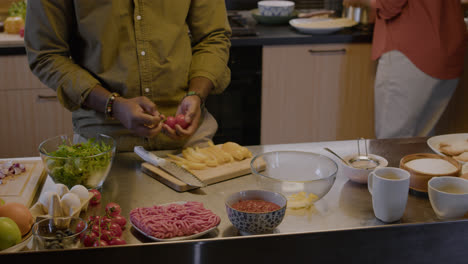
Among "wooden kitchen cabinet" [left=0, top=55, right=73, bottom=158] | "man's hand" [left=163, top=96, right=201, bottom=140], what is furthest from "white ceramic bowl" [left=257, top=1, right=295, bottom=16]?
"man's hand" [left=163, top=96, right=201, bottom=140]

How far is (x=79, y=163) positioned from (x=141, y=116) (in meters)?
0.25

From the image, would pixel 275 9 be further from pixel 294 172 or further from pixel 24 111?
pixel 294 172

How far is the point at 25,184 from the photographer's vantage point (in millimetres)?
1387

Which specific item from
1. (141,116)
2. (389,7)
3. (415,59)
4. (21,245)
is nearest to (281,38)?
(389,7)

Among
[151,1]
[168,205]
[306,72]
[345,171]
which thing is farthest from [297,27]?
[168,205]

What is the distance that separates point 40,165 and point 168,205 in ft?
1.48

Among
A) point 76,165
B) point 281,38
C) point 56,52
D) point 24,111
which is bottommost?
point 24,111

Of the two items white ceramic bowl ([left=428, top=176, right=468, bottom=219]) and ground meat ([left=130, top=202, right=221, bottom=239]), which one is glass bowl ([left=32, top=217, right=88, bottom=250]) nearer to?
ground meat ([left=130, top=202, right=221, bottom=239])

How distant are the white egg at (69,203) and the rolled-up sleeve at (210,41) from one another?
2.36 ft

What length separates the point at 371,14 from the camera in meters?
3.15

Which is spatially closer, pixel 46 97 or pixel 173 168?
pixel 173 168

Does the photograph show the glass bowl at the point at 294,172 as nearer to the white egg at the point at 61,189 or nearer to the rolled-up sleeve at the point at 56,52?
the white egg at the point at 61,189

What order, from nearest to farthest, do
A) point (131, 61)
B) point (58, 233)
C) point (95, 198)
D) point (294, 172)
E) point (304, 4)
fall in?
point (58, 233)
point (95, 198)
point (294, 172)
point (131, 61)
point (304, 4)

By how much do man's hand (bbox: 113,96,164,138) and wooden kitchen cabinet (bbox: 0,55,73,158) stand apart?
166cm
